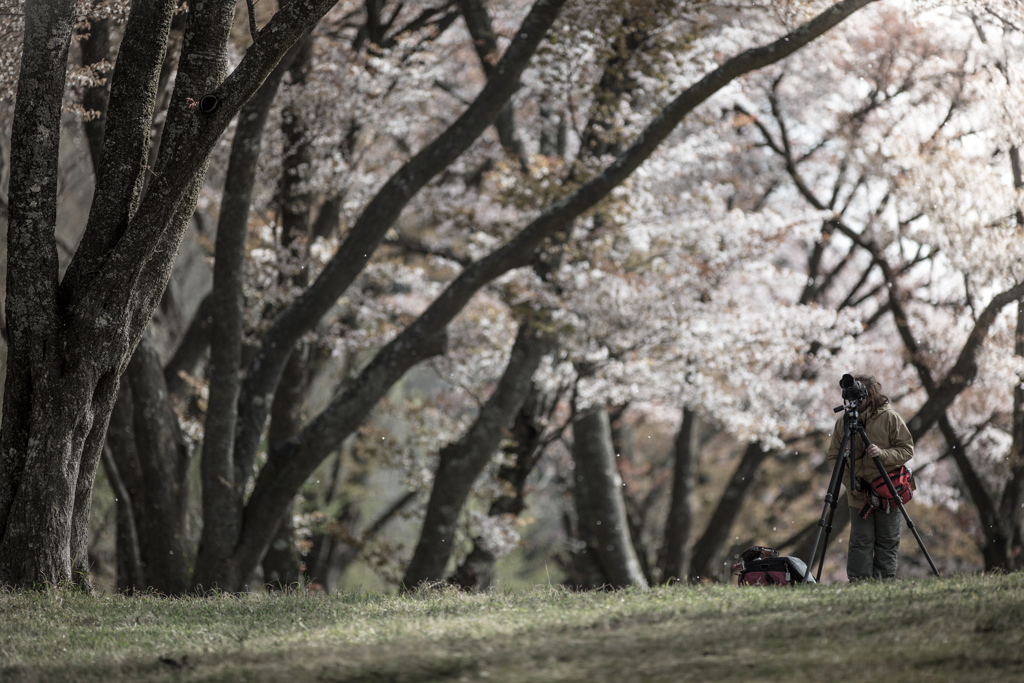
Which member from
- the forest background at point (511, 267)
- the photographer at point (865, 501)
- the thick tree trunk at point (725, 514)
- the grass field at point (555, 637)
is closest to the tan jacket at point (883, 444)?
the photographer at point (865, 501)

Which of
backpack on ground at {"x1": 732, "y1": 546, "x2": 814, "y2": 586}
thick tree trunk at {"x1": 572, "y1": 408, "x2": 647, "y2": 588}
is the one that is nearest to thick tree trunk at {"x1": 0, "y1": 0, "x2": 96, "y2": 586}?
backpack on ground at {"x1": 732, "y1": 546, "x2": 814, "y2": 586}

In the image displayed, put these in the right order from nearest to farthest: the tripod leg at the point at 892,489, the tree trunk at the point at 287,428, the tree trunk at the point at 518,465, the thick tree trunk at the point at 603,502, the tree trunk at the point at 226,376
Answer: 1. the tripod leg at the point at 892,489
2. the tree trunk at the point at 226,376
3. the tree trunk at the point at 287,428
4. the thick tree trunk at the point at 603,502
5. the tree trunk at the point at 518,465

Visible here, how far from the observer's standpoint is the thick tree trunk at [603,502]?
11.1m

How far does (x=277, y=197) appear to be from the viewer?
36.4 feet

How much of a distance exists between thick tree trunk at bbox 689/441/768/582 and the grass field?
823cm

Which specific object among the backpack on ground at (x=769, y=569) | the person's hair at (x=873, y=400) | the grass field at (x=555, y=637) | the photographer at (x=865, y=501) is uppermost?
the person's hair at (x=873, y=400)

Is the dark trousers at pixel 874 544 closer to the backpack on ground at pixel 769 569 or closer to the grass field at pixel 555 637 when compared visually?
the backpack on ground at pixel 769 569

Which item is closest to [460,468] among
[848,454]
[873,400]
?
[848,454]

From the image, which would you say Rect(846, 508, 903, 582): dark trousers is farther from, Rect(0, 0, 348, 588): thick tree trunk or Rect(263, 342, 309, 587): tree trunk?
Rect(263, 342, 309, 587): tree trunk

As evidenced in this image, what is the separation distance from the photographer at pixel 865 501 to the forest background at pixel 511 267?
9.98ft

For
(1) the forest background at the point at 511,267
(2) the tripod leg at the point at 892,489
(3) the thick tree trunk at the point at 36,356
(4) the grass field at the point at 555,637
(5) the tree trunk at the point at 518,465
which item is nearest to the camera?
(4) the grass field at the point at 555,637

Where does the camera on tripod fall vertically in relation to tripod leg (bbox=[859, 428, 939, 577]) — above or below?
above

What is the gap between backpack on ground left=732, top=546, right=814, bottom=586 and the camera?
19.0 feet

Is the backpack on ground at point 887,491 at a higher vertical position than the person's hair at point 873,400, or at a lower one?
lower
